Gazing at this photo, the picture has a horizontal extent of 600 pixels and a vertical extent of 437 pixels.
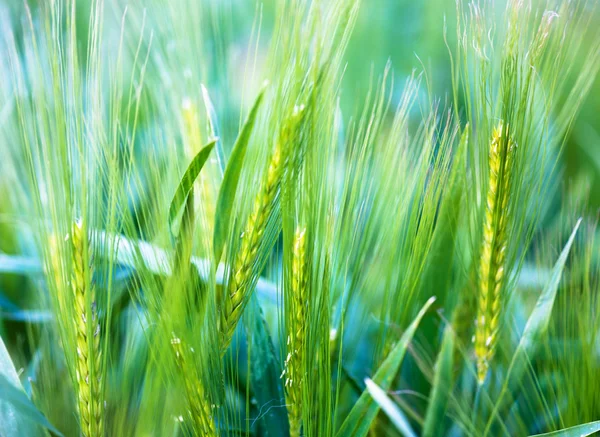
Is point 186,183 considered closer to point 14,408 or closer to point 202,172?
point 202,172

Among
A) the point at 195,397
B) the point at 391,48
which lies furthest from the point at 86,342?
the point at 391,48

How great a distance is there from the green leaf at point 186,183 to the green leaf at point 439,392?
182mm

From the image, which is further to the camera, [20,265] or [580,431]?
[20,265]

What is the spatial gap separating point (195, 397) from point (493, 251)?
0.20 m

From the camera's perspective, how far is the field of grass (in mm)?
288

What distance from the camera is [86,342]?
0.30 metres

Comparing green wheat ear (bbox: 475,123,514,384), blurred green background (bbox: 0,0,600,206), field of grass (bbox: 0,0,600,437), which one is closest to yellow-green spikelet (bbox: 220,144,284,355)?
field of grass (bbox: 0,0,600,437)

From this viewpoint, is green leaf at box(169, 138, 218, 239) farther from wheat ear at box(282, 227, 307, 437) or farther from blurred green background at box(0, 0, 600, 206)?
blurred green background at box(0, 0, 600, 206)

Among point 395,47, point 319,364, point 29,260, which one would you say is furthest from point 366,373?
point 395,47

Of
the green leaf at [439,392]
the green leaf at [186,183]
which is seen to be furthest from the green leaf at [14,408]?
the green leaf at [439,392]

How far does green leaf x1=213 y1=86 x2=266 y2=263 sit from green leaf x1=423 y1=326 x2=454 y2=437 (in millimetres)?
160

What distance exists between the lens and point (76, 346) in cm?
30

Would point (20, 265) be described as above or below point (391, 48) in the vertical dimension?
below

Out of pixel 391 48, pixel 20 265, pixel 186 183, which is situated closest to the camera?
pixel 186 183
